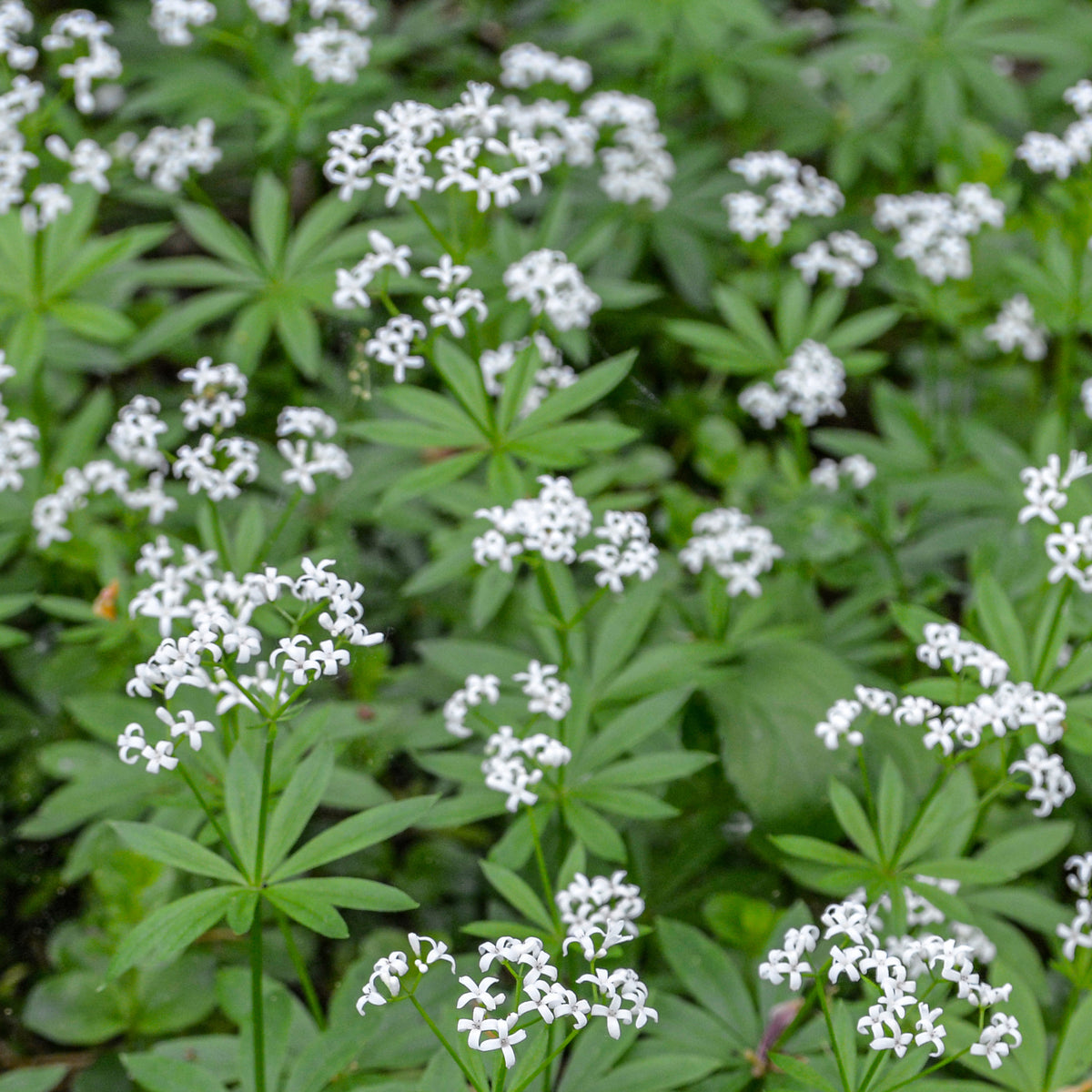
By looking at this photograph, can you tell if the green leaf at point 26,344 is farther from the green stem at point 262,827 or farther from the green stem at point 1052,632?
the green stem at point 1052,632

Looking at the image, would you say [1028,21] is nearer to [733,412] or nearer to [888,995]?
[733,412]

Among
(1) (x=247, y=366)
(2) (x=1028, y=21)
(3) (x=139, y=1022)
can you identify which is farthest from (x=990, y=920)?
(2) (x=1028, y=21)

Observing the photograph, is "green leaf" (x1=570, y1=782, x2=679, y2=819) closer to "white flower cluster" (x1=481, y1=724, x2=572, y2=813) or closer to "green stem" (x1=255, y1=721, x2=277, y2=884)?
"white flower cluster" (x1=481, y1=724, x2=572, y2=813)

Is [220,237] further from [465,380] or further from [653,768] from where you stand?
[653,768]

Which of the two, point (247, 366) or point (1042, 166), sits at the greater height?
→ point (1042, 166)

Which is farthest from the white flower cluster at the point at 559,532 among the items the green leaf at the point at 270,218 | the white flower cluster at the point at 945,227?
the white flower cluster at the point at 945,227
